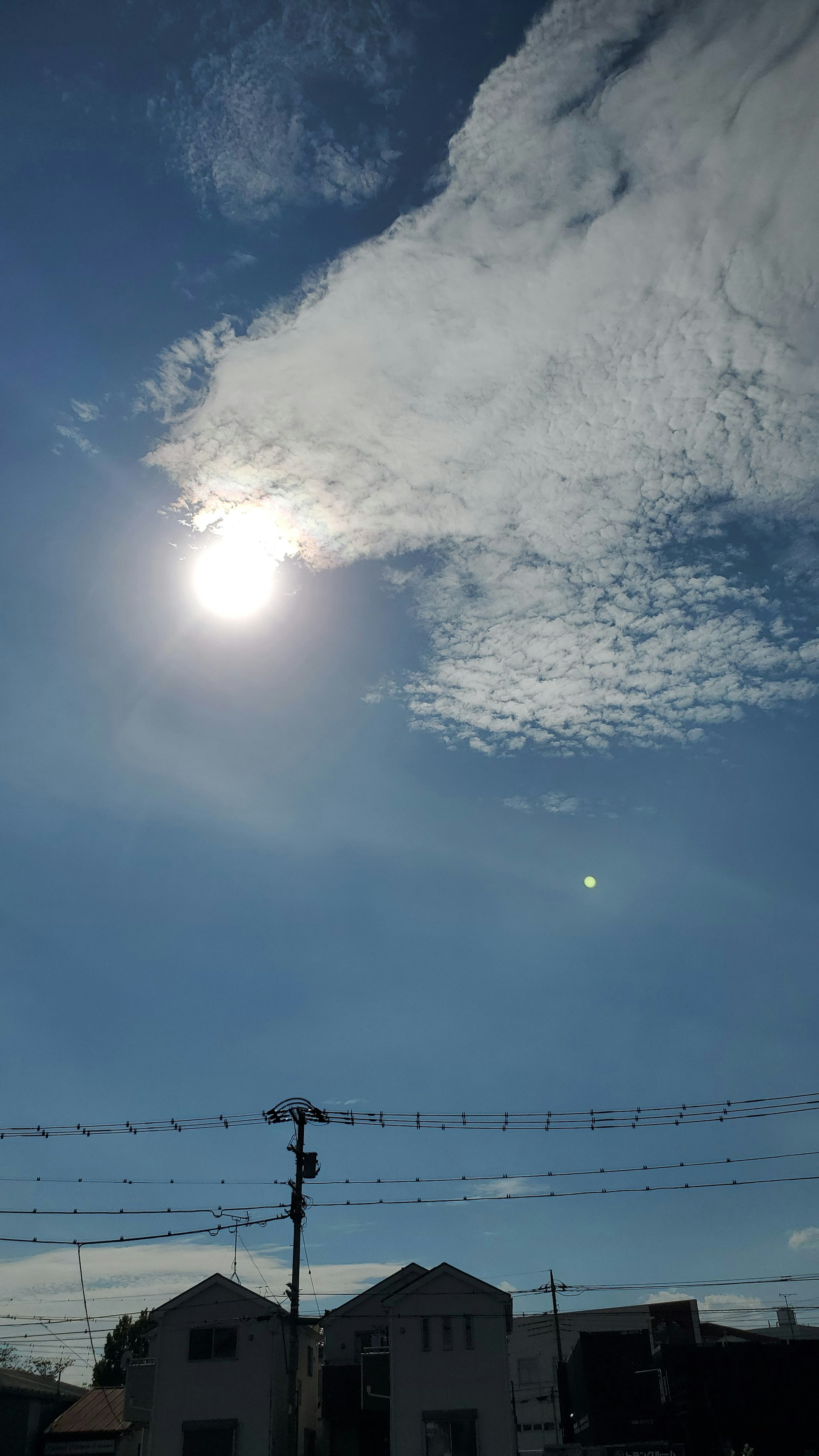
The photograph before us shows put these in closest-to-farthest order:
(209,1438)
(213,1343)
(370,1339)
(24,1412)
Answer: (209,1438)
(213,1343)
(24,1412)
(370,1339)

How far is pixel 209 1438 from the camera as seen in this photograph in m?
31.4

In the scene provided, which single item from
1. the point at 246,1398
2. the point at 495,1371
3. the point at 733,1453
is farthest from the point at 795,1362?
the point at 246,1398

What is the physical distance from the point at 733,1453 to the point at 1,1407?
3100cm

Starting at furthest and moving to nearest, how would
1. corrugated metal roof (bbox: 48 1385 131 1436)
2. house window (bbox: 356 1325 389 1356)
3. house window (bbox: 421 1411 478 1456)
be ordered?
house window (bbox: 356 1325 389 1356) < corrugated metal roof (bbox: 48 1385 131 1436) < house window (bbox: 421 1411 478 1456)

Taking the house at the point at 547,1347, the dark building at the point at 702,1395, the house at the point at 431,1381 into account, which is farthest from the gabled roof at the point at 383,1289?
the house at the point at 547,1347

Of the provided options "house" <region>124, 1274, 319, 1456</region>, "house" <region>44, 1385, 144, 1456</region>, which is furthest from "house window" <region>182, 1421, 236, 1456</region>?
"house" <region>44, 1385, 144, 1456</region>

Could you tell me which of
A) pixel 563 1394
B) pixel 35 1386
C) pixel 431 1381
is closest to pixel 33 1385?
pixel 35 1386

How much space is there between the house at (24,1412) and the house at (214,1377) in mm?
4699

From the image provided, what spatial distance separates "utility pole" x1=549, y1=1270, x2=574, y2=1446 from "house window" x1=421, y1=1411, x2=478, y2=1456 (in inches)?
704

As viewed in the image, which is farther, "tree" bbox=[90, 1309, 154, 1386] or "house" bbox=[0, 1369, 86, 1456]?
"tree" bbox=[90, 1309, 154, 1386]

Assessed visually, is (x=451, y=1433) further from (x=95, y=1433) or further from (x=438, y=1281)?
(x=95, y=1433)

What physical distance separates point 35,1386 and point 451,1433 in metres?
18.4

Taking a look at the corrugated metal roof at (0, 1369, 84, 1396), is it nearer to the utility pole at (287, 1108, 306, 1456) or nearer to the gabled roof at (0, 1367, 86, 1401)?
the gabled roof at (0, 1367, 86, 1401)

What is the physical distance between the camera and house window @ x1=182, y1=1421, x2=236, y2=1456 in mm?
31156
